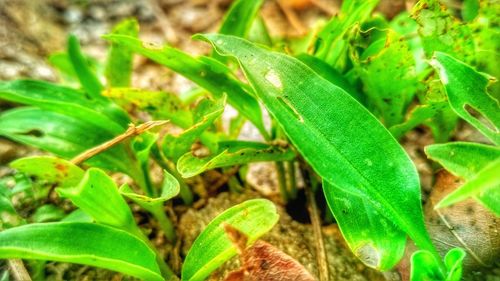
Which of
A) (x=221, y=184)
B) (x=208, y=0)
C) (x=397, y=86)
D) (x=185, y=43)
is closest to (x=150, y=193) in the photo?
(x=221, y=184)

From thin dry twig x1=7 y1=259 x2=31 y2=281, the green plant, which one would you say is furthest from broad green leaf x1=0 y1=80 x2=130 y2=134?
thin dry twig x1=7 y1=259 x2=31 y2=281

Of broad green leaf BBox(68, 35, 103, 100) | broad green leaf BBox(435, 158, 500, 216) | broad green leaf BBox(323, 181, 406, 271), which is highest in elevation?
broad green leaf BBox(68, 35, 103, 100)

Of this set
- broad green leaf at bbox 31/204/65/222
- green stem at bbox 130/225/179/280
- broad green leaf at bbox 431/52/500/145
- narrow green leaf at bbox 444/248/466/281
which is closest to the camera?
narrow green leaf at bbox 444/248/466/281

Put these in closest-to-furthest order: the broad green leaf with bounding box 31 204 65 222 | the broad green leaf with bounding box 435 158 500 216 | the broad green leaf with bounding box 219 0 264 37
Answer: the broad green leaf with bounding box 435 158 500 216 < the broad green leaf with bounding box 31 204 65 222 < the broad green leaf with bounding box 219 0 264 37

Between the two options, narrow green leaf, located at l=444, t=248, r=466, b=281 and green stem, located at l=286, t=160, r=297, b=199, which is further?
green stem, located at l=286, t=160, r=297, b=199

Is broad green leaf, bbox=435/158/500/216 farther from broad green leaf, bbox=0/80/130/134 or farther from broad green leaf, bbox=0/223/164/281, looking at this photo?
broad green leaf, bbox=0/80/130/134

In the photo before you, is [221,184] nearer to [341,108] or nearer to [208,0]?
[341,108]

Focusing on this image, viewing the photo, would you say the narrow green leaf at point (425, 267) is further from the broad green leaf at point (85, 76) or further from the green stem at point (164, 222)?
the broad green leaf at point (85, 76)
